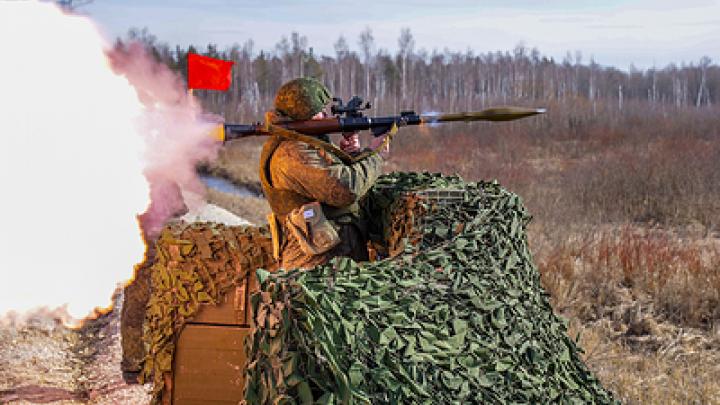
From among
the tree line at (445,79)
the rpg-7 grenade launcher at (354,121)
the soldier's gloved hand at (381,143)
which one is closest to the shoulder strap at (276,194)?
the rpg-7 grenade launcher at (354,121)

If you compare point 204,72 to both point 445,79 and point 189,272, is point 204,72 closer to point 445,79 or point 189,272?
point 189,272

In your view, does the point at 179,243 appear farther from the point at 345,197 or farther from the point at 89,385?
the point at 89,385

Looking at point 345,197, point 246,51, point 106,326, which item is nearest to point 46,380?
point 106,326

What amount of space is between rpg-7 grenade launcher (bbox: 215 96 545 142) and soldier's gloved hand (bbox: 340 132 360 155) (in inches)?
3.0

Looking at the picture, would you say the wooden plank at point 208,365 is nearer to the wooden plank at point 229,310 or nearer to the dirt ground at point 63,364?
the wooden plank at point 229,310

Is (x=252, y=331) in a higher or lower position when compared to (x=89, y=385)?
higher

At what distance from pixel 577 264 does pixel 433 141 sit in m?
18.1

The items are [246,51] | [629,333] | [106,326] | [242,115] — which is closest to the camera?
[629,333]

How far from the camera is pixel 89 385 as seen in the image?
8.70m

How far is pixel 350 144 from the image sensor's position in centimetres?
594

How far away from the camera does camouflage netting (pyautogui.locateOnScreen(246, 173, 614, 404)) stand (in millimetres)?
3387

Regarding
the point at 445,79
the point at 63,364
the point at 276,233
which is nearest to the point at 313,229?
the point at 276,233

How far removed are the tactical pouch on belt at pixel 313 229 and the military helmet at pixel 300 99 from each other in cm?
59

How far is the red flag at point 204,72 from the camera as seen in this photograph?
36.5 feet
